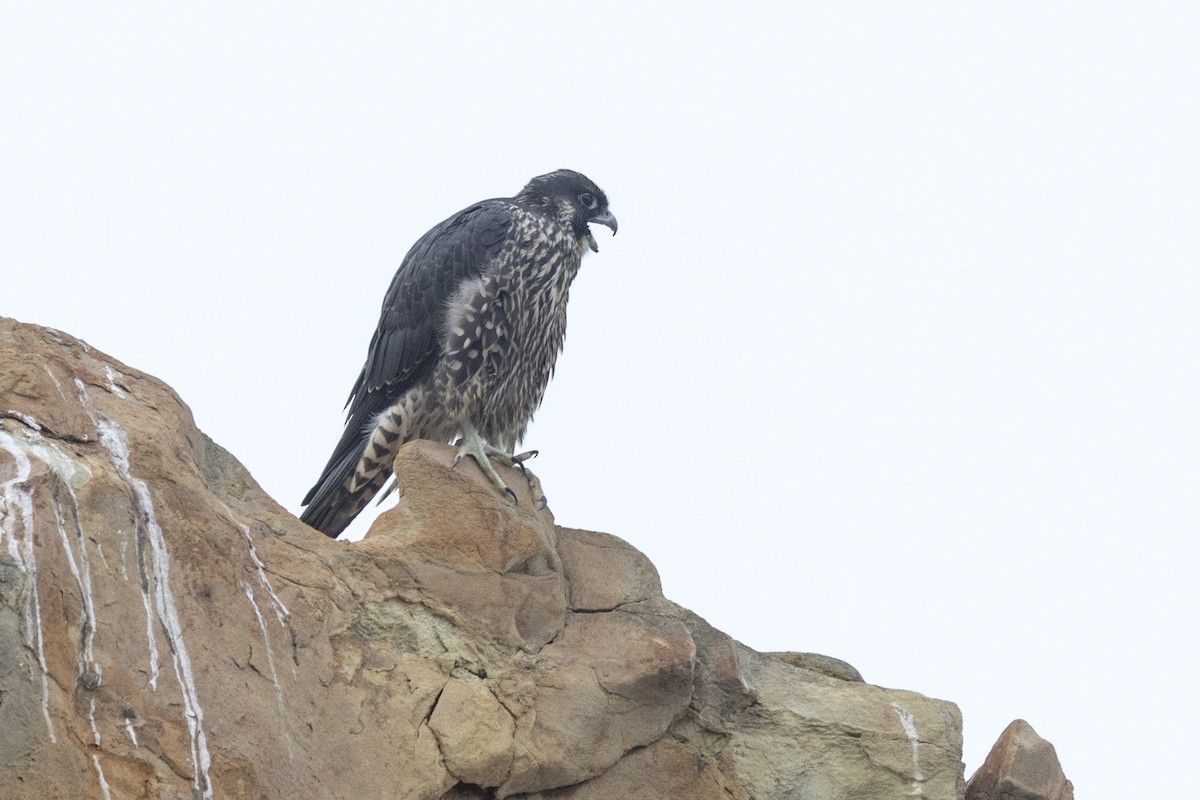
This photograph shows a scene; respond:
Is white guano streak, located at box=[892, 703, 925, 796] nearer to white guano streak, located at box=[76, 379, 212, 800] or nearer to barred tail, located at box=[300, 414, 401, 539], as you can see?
barred tail, located at box=[300, 414, 401, 539]

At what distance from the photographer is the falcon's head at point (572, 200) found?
683 centimetres

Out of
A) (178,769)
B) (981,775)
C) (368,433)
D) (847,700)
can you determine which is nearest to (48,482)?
(178,769)

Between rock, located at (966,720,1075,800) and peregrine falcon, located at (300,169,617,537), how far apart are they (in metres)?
2.24

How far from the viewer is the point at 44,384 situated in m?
4.40

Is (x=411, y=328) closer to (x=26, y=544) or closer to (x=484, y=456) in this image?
(x=484, y=456)

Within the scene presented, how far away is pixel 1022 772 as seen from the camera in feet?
18.1

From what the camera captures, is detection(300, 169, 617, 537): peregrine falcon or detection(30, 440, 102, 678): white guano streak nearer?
detection(30, 440, 102, 678): white guano streak

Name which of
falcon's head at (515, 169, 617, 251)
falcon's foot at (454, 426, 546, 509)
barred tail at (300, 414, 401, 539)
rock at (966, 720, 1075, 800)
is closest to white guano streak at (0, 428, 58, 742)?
falcon's foot at (454, 426, 546, 509)

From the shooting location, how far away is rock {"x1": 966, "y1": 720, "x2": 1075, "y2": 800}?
18.0 feet

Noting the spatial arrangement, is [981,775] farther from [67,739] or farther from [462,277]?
[67,739]

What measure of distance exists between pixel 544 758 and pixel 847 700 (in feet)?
4.05

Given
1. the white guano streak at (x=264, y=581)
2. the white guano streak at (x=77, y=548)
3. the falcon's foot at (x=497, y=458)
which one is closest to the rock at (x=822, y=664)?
the falcon's foot at (x=497, y=458)

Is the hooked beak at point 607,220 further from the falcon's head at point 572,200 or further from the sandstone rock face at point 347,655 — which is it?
the sandstone rock face at point 347,655

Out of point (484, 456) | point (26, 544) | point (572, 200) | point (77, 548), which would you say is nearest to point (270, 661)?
point (77, 548)
